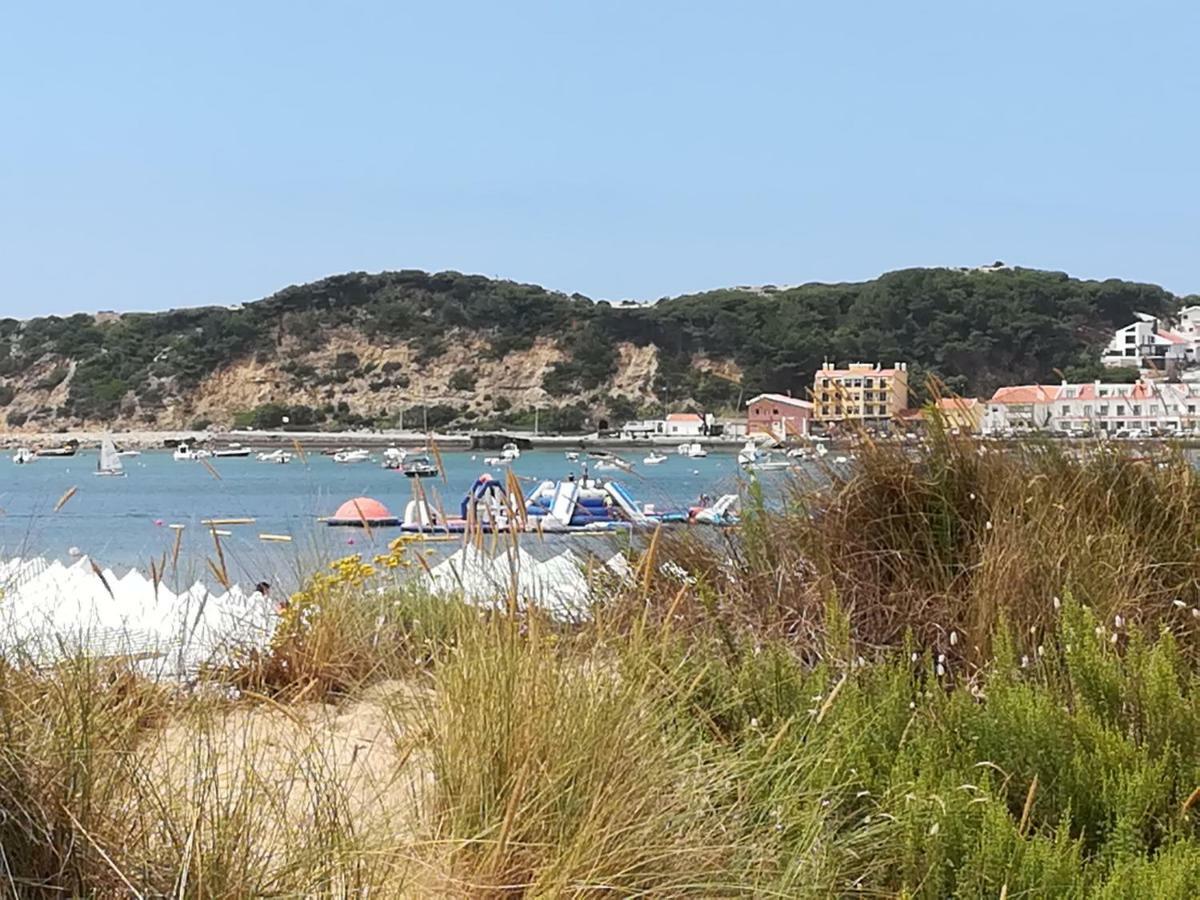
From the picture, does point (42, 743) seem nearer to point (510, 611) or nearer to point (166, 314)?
point (510, 611)

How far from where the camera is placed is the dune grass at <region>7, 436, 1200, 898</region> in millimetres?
2113

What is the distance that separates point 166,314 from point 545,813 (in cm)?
10224

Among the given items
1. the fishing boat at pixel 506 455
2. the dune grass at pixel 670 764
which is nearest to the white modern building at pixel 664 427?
the fishing boat at pixel 506 455

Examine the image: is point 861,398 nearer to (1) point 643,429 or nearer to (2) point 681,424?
(2) point 681,424

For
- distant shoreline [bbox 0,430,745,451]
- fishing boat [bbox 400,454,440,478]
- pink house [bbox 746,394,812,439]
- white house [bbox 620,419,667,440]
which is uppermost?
pink house [bbox 746,394,812,439]

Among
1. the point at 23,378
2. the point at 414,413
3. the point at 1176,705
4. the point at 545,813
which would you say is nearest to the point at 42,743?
the point at 545,813

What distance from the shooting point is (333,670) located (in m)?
4.32

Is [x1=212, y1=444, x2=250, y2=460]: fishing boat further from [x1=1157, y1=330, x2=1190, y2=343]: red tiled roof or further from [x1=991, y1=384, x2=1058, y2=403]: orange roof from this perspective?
[x1=991, y1=384, x2=1058, y2=403]: orange roof

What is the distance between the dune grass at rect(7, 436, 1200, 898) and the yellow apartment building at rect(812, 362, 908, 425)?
100cm

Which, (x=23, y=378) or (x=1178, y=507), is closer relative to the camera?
(x=1178, y=507)

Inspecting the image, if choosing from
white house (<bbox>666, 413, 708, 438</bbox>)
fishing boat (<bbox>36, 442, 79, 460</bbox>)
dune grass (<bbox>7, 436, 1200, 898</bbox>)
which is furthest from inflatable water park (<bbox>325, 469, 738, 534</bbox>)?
fishing boat (<bbox>36, 442, 79, 460</bbox>)

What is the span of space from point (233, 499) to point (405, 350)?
→ 44.8 metres

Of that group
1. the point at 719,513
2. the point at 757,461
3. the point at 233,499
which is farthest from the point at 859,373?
the point at 233,499

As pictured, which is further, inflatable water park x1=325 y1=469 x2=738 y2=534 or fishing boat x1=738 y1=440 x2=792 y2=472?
fishing boat x1=738 y1=440 x2=792 y2=472
